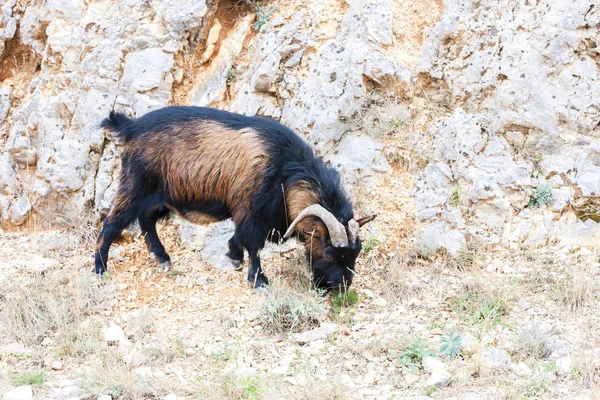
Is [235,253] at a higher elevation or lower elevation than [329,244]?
lower

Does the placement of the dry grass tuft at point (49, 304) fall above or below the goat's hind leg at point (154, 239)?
below

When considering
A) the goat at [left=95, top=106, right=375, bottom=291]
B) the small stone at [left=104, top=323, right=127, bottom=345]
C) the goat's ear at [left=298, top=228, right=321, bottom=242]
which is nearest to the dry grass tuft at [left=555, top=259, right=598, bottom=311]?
the goat at [left=95, top=106, right=375, bottom=291]

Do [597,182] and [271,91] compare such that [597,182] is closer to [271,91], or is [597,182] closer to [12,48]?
[271,91]

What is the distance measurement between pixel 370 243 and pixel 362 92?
207cm

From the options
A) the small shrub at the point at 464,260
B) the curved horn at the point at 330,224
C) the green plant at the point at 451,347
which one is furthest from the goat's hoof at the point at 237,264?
the green plant at the point at 451,347

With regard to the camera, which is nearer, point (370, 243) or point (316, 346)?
point (316, 346)

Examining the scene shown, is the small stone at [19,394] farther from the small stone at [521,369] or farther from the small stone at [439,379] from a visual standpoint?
the small stone at [521,369]

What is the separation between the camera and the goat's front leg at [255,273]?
7.33 metres

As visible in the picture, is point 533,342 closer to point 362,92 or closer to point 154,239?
point 362,92

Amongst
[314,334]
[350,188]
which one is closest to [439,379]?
[314,334]

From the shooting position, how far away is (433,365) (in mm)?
5328

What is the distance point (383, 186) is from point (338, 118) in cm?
107

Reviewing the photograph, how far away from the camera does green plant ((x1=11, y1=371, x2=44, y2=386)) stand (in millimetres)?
5422

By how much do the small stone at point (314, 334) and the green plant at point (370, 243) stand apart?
68.7 inches
